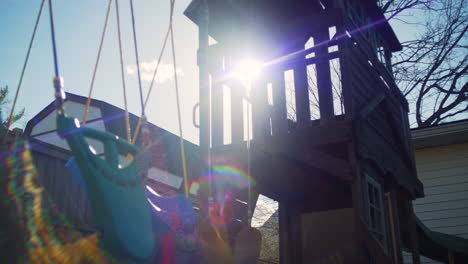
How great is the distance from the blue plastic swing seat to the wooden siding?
431 inches

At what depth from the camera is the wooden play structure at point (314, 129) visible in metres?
6.51

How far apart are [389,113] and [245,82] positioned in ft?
10.0

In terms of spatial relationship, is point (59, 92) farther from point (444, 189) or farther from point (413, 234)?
point (444, 189)

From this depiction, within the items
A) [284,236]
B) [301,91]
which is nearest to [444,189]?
[284,236]

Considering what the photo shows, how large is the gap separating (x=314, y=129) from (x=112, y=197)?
419 cm

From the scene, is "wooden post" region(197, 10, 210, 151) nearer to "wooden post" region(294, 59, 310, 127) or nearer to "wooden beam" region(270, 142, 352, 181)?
"wooden beam" region(270, 142, 352, 181)

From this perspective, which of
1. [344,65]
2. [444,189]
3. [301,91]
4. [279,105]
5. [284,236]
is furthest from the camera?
[444,189]

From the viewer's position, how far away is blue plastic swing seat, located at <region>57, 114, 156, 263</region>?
107 inches

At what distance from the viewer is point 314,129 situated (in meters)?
6.60

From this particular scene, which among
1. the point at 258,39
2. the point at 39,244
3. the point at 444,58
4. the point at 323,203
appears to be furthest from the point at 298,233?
the point at 444,58

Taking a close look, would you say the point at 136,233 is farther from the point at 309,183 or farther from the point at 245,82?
the point at 309,183

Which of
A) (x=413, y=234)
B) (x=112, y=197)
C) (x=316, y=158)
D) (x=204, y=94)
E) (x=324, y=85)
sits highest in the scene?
(x=324, y=85)

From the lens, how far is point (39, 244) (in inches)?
216

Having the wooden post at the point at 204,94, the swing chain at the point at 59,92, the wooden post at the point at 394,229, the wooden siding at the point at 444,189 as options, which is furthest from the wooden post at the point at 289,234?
the swing chain at the point at 59,92
